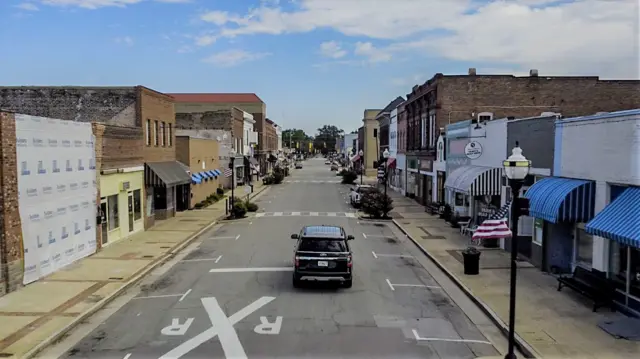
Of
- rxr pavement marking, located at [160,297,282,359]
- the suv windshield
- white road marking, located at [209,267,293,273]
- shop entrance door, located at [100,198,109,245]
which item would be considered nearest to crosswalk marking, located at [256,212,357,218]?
shop entrance door, located at [100,198,109,245]

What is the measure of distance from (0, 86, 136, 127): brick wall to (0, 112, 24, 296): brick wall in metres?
14.5

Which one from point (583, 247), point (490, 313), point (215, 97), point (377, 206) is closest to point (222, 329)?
point (490, 313)

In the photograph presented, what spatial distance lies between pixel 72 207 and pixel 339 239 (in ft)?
34.9

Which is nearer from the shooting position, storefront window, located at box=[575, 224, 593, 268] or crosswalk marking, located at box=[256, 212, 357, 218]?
storefront window, located at box=[575, 224, 593, 268]

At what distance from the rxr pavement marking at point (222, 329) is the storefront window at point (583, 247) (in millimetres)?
9283

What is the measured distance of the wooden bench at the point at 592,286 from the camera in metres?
14.8

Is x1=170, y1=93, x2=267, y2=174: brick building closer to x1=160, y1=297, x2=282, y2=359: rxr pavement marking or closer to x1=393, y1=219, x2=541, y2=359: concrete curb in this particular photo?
x1=393, y1=219, x2=541, y2=359: concrete curb

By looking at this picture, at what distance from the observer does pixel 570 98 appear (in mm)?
41844

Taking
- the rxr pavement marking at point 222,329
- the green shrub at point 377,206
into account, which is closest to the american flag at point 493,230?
the rxr pavement marking at point 222,329

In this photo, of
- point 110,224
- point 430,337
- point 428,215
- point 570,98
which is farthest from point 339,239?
point 570,98

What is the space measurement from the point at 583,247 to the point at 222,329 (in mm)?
11000

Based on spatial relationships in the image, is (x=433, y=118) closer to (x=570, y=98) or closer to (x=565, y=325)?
(x=570, y=98)

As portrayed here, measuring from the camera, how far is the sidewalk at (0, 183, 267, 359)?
1295cm

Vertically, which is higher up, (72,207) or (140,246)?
(72,207)
